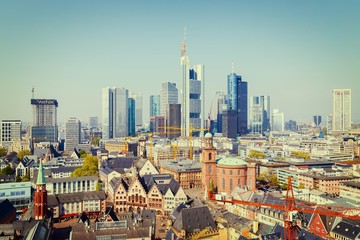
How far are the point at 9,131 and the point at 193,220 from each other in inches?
5498

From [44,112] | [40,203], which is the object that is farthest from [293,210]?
[44,112]

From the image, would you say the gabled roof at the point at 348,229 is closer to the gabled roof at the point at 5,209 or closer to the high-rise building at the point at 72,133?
the gabled roof at the point at 5,209

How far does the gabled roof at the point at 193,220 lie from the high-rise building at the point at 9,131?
435 feet

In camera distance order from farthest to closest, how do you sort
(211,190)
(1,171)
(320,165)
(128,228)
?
(320,165), (1,171), (211,190), (128,228)

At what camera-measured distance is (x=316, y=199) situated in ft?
216

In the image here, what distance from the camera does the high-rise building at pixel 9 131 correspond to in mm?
159750

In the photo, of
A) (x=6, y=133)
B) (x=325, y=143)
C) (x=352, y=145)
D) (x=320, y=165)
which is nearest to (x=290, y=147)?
(x=325, y=143)

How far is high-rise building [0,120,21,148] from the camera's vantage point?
159750 mm

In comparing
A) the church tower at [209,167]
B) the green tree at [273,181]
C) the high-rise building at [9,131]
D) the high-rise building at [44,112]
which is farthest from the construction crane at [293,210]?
the high-rise building at [44,112]

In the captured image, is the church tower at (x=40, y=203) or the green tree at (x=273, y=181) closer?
the church tower at (x=40, y=203)

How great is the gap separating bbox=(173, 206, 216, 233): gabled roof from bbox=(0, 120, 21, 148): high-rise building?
132479 mm

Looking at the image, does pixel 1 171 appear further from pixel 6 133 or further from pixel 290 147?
pixel 290 147

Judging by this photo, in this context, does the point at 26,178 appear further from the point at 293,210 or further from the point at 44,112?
the point at 44,112

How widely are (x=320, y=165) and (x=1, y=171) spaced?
88284mm
